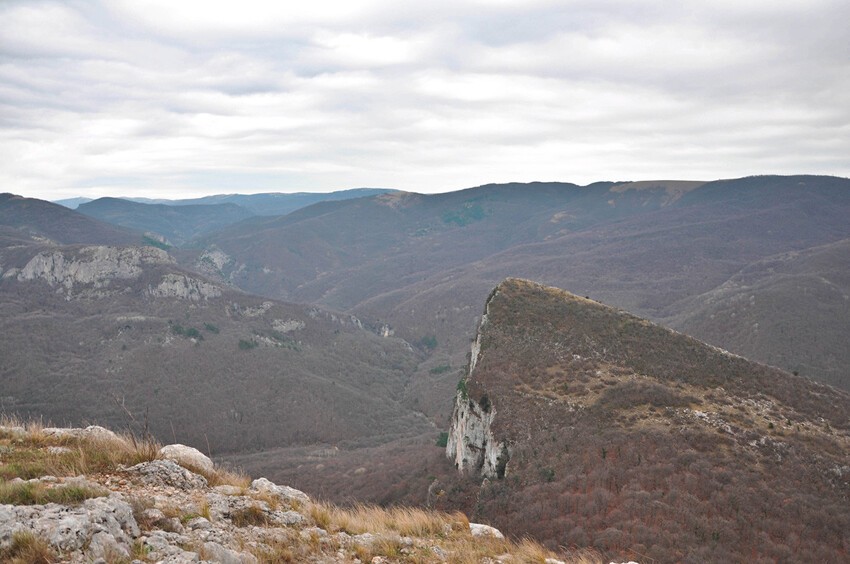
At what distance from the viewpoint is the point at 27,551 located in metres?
6.35

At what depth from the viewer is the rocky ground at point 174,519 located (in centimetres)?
709

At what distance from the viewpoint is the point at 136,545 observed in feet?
24.6

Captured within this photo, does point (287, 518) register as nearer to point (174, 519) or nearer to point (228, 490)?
point (228, 490)

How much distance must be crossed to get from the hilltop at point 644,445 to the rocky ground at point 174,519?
13.3 metres

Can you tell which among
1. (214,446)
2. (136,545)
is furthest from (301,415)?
(136,545)

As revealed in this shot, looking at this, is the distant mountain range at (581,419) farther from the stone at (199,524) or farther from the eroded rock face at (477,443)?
the stone at (199,524)

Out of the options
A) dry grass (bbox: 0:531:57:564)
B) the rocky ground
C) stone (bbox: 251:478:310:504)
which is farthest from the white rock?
dry grass (bbox: 0:531:57:564)

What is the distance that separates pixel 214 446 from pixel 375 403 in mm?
50596

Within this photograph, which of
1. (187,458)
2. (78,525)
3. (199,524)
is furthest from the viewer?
(187,458)

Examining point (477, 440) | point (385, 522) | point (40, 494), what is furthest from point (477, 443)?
point (40, 494)

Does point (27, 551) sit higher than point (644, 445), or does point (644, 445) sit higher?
point (27, 551)

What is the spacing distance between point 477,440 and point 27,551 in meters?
46.6

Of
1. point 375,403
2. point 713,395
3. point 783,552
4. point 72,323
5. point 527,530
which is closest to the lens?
point 783,552

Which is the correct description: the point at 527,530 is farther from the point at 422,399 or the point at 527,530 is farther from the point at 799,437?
the point at 422,399
